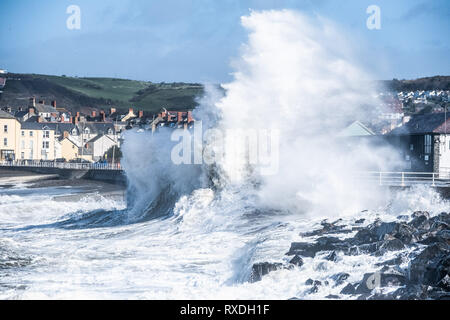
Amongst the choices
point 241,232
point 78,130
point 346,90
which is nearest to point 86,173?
point 78,130

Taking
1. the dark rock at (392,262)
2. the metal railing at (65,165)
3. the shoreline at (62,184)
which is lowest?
the shoreline at (62,184)

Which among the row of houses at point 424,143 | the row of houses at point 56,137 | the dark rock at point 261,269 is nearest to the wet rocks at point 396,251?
the dark rock at point 261,269

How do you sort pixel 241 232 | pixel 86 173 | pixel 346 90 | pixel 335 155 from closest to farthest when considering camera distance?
pixel 241 232 → pixel 335 155 → pixel 346 90 → pixel 86 173

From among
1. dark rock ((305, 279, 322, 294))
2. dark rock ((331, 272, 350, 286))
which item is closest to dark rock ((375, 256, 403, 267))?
dark rock ((331, 272, 350, 286))

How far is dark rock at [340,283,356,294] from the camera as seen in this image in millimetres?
13133

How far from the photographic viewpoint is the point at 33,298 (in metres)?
13.9

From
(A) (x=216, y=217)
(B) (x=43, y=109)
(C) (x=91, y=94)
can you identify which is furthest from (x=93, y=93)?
(A) (x=216, y=217)

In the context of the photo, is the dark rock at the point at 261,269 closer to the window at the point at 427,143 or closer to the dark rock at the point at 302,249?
the dark rock at the point at 302,249

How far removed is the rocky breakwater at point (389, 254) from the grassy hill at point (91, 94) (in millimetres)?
125502

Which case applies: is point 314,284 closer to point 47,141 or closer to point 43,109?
point 47,141

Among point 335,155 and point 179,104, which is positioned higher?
point 179,104

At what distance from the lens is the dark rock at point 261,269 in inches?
574

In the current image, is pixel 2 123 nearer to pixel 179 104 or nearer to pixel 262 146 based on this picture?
pixel 262 146
